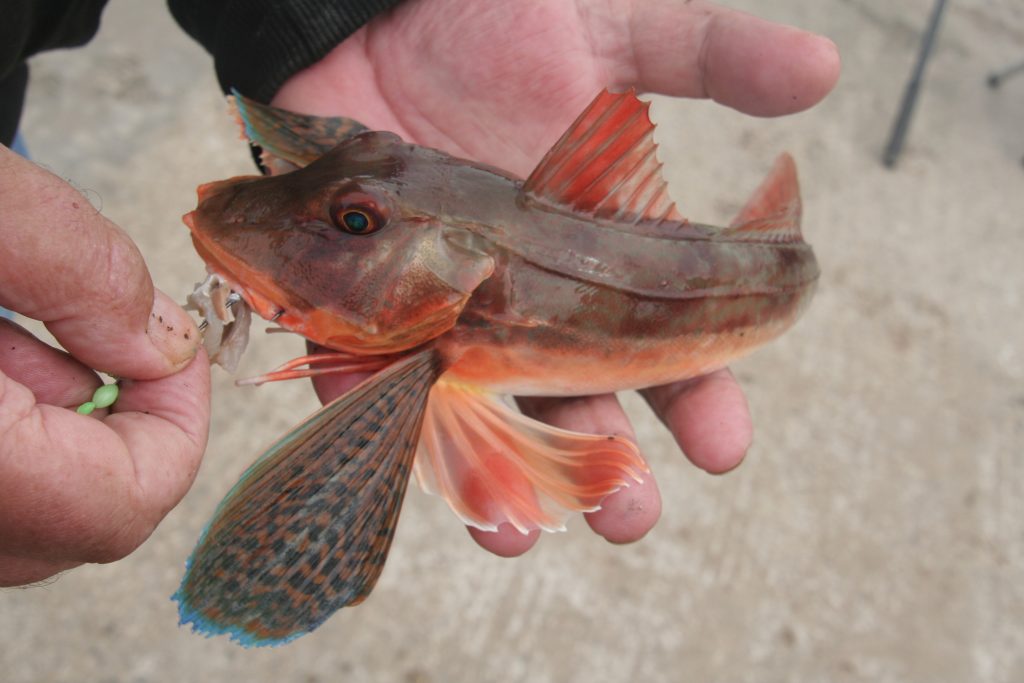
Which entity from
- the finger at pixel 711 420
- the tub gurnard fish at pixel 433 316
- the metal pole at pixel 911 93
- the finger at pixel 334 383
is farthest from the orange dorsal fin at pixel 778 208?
the metal pole at pixel 911 93

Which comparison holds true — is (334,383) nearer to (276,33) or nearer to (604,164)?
(604,164)

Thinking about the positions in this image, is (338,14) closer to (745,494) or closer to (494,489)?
(494,489)

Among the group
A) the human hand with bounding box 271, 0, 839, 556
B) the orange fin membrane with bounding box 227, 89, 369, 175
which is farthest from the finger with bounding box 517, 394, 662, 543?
the orange fin membrane with bounding box 227, 89, 369, 175

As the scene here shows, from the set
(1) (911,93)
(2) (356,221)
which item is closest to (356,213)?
(2) (356,221)

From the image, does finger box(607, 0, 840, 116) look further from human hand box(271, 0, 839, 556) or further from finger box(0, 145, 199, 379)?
finger box(0, 145, 199, 379)

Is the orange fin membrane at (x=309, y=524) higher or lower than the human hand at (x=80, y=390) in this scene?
lower

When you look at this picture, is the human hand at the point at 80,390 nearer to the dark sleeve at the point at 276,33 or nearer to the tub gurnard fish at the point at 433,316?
the tub gurnard fish at the point at 433,316

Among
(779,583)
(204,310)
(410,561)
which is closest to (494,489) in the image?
(204,310)
